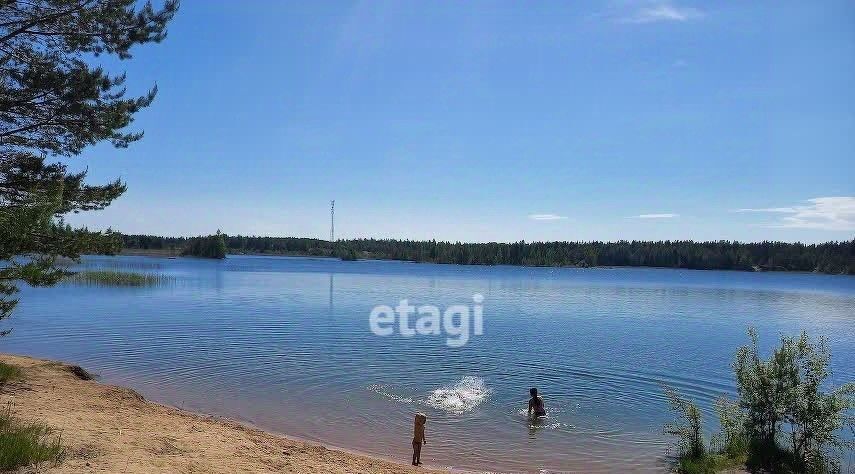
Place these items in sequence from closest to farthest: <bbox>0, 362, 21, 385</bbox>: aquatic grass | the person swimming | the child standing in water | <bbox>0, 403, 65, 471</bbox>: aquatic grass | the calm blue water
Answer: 1. <bbox>0, 403, 65, 471</bbox>: aquatic grass
2. the child standing in water
3. <bbox>0, 362, 21, 385</bbox>: aquatic grass
4. the calm blue water
5. the person swimming

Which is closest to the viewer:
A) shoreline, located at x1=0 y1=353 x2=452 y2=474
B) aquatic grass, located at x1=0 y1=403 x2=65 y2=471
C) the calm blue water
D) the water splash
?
aquatic grass, located at x1=0 y1=403 x2=65 y2=471

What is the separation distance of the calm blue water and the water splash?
0.11m

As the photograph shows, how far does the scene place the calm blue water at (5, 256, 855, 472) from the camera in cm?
1762

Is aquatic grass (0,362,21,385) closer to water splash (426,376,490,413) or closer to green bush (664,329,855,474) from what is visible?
water splash (426,376,490,413)

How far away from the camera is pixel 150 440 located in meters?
12.4

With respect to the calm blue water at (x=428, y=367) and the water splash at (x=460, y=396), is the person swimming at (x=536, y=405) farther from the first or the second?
the water splash at (x=460, y=396)

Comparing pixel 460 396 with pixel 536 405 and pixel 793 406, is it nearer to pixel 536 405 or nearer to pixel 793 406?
pixel 536 405

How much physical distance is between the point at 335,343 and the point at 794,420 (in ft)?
79.7

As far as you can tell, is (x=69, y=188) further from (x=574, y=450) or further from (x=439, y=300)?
(x=439, y=300)

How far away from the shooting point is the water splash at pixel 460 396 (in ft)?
68.3

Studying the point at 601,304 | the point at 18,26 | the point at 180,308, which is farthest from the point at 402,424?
the point at 601,304

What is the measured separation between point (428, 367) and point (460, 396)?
567cm

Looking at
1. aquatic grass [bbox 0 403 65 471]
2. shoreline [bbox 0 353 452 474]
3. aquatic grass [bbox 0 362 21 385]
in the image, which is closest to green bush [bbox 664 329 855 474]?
shoreline [bbox 0 353 452 474]

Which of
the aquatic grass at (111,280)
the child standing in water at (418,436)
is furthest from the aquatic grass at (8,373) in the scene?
the aquatic grass at (111,280)
